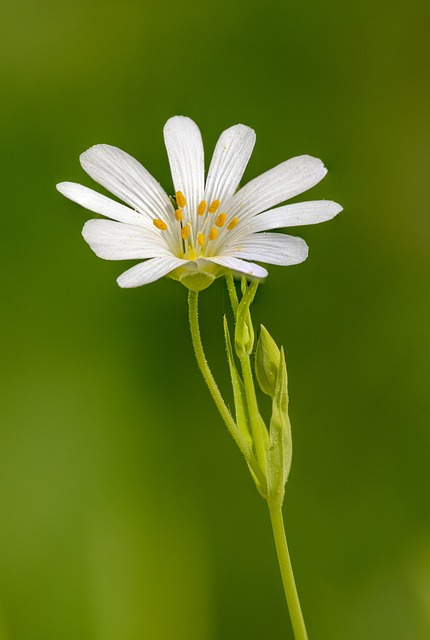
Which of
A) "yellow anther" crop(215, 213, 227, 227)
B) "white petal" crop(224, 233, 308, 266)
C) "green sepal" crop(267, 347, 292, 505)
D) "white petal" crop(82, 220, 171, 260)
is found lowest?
"green sepal" crop(267, 347, 292, 505)

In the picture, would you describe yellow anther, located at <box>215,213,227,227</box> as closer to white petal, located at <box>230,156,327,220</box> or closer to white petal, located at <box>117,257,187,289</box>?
white petal, located at <box>230,156,327,220</box>

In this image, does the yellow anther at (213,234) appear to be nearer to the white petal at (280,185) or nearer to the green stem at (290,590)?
the white petal at (280,185)

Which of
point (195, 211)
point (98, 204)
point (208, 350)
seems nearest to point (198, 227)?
point (195, 211)

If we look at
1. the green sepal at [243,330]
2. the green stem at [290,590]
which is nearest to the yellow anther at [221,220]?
the green sepal at [243,330]

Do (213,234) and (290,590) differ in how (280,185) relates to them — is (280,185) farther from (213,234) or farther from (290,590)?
(290,590)

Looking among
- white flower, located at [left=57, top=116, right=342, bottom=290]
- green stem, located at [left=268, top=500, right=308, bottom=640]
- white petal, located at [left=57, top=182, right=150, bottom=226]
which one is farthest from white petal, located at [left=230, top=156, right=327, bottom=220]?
green stem, located at [left=268, top=500, right=308, bottom=640]
